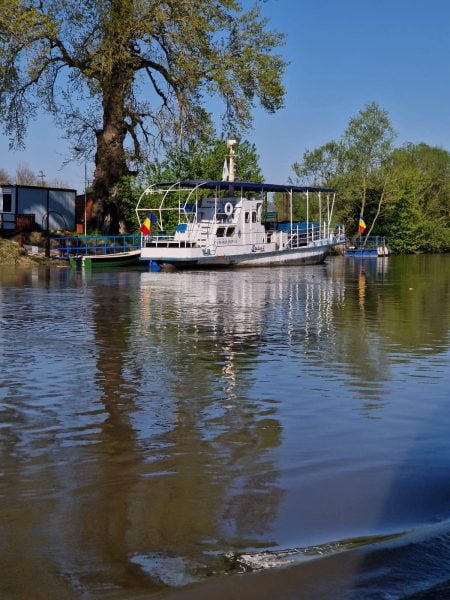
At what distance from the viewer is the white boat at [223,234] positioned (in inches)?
1613

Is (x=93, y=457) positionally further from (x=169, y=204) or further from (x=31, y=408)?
(x=169, y=204)

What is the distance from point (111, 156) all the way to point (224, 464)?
141ft

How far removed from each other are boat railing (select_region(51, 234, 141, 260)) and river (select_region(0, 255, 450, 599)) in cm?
2973

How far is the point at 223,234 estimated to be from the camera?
43.6 m

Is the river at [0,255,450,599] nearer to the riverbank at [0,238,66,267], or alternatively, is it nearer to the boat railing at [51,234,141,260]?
the riverbank at [0,238,66,267]

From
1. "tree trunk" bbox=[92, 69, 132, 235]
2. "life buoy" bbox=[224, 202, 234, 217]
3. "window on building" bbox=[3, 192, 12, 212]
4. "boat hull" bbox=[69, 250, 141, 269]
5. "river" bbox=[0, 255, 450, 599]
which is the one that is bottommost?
"river" bbox=[0, 255, 450, 599]

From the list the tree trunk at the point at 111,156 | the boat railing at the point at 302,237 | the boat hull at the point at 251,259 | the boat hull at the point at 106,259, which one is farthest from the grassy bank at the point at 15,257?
the boat railing at the point at 302,237

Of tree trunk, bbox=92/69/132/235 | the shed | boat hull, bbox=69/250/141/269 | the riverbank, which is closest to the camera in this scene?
boat hull, bbox=69/250/141/269

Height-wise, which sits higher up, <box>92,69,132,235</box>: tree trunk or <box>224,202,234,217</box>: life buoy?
<box>92,69,132,235</box>: tree trunk

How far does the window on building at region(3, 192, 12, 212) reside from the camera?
49906 millimetres

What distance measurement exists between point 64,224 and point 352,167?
40.0 m

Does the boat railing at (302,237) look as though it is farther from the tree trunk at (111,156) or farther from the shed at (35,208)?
the shed at (35,208)

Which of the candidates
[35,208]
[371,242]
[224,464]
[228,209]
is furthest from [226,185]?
[371,242]

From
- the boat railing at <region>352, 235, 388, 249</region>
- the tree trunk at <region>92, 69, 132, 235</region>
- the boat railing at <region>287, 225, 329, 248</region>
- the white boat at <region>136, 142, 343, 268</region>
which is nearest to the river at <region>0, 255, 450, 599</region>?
the white boat at <region>136, 142, 343, 268</region>
